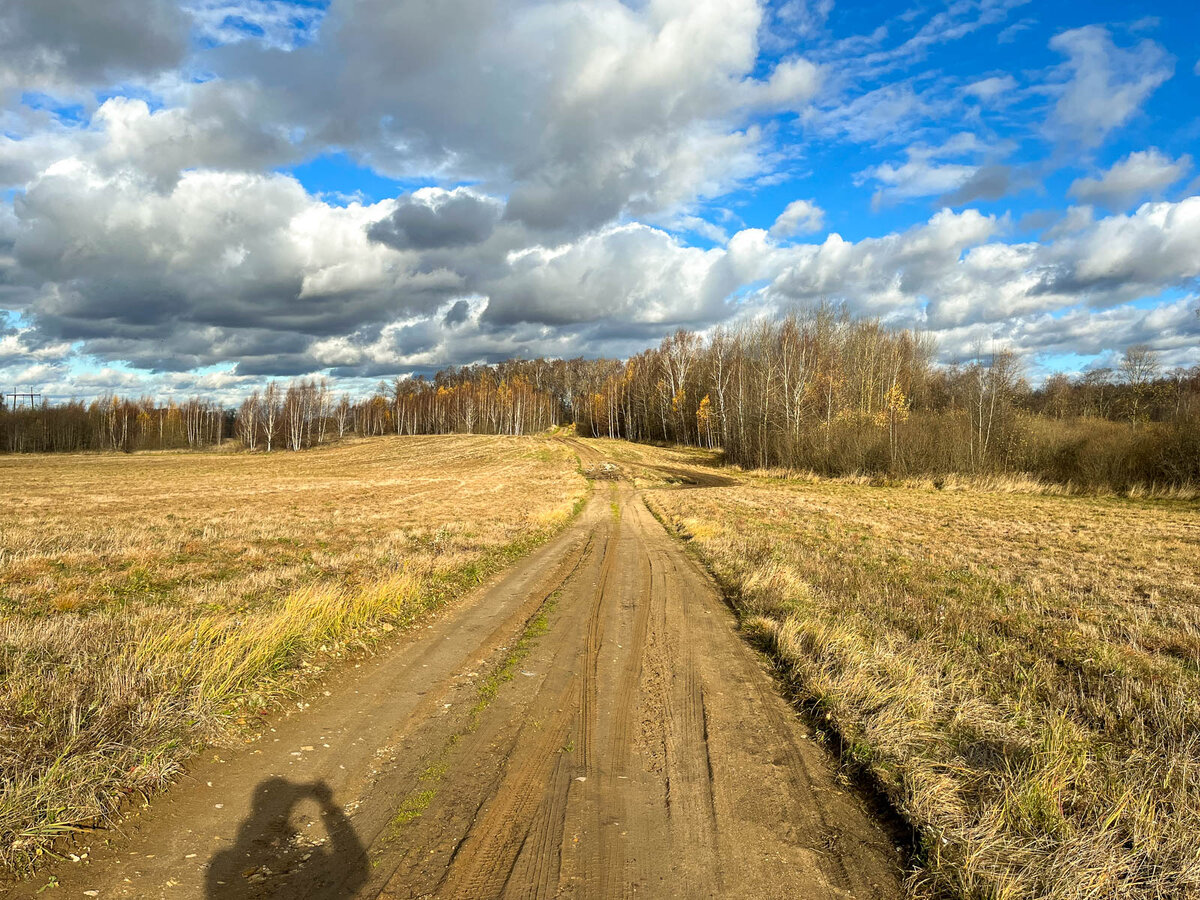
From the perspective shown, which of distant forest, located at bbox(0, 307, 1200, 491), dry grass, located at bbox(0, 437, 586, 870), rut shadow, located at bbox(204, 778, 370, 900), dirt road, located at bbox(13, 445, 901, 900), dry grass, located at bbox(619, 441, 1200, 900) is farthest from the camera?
distant forest, located at bbox(0, 307, 1200, 491)

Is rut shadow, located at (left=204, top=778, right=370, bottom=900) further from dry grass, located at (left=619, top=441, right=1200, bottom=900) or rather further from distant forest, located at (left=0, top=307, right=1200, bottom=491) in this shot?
distant forest, located at (left=0, top=307, right=1200, bottom=491)

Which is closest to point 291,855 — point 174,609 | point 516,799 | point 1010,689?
point 516,799

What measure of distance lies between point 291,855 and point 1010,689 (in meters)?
7.75

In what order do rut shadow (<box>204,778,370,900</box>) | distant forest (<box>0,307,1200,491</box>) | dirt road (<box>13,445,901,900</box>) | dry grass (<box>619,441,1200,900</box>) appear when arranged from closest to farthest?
rut shadow (<box>204,778,370,900</box>), dirt road (<box>13,445,901,900</box>), dry grass (<box>619,441,1200,900</box>), distant forest (<box>0,307,1200,491</box>)

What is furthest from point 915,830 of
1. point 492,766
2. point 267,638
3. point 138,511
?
point 138,511

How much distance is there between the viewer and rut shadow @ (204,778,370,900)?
3984mm

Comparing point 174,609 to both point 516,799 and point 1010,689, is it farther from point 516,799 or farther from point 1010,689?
point 1010,689

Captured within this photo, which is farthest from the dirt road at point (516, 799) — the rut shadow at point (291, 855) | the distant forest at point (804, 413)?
the distant forest at point (804, 413)

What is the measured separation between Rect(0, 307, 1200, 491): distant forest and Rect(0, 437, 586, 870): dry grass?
1191 inches

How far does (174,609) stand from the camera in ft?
32.2

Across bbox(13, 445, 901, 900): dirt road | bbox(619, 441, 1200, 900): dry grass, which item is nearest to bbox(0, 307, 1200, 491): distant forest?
bbox(619, 441, 1200, 900): dry grass

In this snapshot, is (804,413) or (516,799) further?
(804,413)

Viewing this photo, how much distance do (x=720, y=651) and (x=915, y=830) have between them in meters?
4.32

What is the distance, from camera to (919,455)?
44625 millimetres
